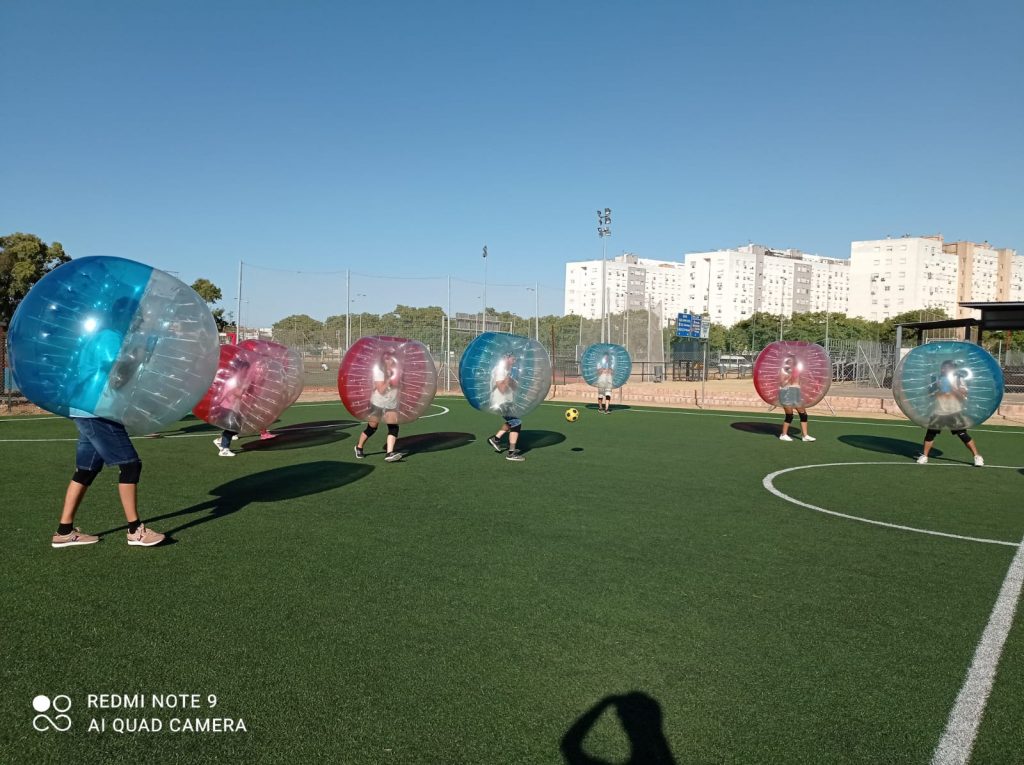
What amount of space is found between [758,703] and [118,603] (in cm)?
456

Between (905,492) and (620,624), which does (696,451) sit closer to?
(905,492)

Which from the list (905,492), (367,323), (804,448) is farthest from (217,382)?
(367,323)

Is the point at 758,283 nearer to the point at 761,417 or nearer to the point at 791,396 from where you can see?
the point at 761,417

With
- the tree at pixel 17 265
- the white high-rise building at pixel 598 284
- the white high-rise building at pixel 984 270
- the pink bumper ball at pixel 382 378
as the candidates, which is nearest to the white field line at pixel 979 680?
the pink bumper ball at pixel 382 378

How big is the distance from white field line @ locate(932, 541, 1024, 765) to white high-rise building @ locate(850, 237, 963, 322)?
135618 mm

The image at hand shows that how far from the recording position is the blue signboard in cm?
4550

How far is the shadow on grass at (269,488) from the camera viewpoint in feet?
25.0

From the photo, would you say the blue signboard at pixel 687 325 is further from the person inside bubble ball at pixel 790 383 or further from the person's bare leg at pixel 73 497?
the person's bare leg at pixel 73 497

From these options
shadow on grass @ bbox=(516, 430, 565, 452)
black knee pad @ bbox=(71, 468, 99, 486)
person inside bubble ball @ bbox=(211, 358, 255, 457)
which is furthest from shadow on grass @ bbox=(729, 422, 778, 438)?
black knee pad @ bbox=(71, 468, 99, 486)

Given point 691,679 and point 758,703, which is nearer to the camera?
point 758,703

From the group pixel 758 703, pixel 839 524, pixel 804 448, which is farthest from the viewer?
pixel 804 448

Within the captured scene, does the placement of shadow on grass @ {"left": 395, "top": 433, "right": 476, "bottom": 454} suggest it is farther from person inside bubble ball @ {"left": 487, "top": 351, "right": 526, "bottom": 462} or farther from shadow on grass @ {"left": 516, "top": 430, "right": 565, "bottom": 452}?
person inside bubble ball @ {"left": 487, "top": 351, "right": 526, "bottom": 462}

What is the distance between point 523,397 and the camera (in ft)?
37.7

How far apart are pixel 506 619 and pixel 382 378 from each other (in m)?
6.70
